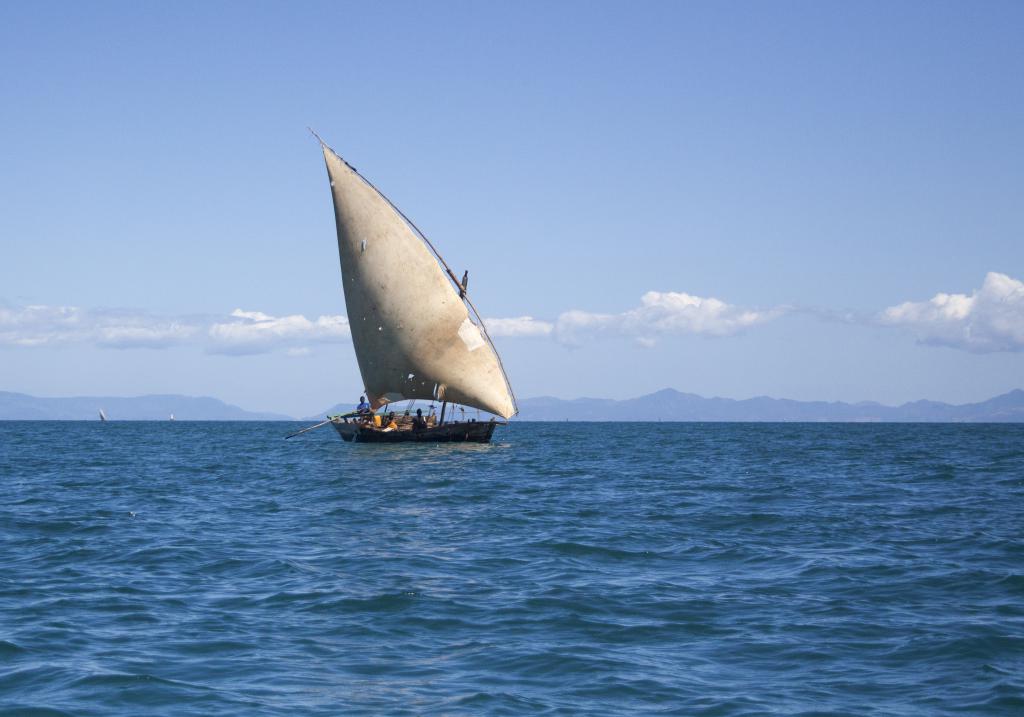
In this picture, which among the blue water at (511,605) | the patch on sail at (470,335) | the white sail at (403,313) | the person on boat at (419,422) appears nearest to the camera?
the blue water at (511,605)

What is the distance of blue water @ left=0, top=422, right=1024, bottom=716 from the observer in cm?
1135

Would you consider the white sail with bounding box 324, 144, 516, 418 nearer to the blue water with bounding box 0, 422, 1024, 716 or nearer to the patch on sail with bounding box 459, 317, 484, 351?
the patch on sail with bounding box 459, 317, 484, 351

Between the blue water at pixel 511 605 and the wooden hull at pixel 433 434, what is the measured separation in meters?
32.3

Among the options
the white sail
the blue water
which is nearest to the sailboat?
the white sail

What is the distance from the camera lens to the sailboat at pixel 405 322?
2244 inches

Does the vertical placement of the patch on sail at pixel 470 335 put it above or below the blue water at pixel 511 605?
above

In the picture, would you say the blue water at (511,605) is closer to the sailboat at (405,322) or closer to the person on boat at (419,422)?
the sailboat at (405,322)

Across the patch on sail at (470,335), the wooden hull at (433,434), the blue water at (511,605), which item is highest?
the patch on sail at (470,335)

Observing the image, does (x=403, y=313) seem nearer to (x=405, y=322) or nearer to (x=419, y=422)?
(x=405, y=322)

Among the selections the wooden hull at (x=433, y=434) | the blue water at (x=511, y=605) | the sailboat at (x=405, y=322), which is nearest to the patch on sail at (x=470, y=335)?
the sailboat at (x=405, y=322)

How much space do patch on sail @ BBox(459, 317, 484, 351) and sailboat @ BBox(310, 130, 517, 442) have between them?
59mm

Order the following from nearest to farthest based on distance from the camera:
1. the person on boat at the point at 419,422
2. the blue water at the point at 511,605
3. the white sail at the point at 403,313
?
1. the blue water at the point at 511,605
2. the white sail at the point at 403,313
3. the person on boat at the point at 419,422

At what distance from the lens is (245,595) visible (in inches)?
648

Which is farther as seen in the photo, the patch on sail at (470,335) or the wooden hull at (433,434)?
the wooden hull at (433,434)
